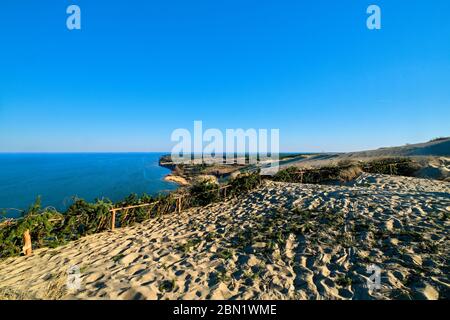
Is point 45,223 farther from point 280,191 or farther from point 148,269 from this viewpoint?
point 280,191

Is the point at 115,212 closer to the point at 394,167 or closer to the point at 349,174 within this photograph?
the point at 349,174

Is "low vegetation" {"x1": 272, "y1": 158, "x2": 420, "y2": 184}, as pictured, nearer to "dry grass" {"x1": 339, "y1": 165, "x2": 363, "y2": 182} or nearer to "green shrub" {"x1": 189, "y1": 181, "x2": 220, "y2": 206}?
"dry grass" {"x1": 339, "y1": 165, "x2": 363, "y2": 182}

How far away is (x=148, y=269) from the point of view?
4.62m

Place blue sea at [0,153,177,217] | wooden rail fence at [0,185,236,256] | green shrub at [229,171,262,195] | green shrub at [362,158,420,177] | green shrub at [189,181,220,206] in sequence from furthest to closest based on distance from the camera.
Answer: blue sea at [0,153,177,217] → green shrub at [362,158,420,177] → green shrub at [229,171,262,195] → green shrub at [189,181,220,206] → wooden rail fence at [0,185,236,256]

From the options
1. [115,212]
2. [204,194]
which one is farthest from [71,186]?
[115,212]

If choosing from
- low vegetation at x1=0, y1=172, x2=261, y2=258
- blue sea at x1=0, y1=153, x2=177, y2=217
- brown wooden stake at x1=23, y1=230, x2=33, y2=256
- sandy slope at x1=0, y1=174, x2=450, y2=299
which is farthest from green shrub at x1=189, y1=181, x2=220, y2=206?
brown wooden stake at x1=23, y1=230, x2=33, y2=256

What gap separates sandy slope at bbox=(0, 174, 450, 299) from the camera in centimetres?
374

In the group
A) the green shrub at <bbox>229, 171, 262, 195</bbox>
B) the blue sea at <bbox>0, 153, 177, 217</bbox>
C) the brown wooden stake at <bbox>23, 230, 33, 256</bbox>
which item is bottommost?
the blue sea at <bbox>0, 153, 177, 217</bbox>

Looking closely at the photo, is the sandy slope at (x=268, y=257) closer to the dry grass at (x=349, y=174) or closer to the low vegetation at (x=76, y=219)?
the low vegetation at (x=76, y=219)

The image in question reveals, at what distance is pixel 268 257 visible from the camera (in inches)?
192

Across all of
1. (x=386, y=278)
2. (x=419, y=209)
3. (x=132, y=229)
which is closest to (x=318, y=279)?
(x=386, y=278)

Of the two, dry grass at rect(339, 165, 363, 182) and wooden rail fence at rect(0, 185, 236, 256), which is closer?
wooden rail fence at rect(0, 185, 236, 256)

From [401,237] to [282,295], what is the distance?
Result: 3.46 meters
